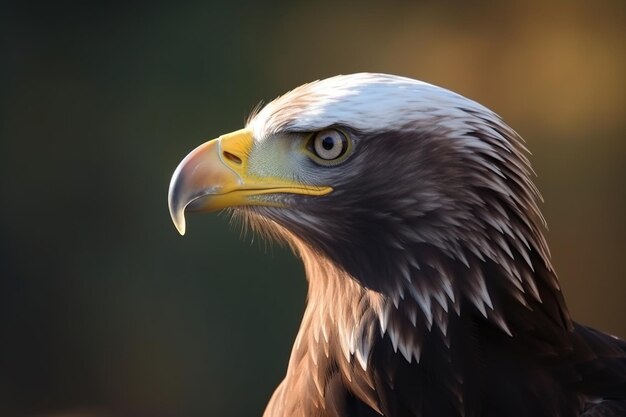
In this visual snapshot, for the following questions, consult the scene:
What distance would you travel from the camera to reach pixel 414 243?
1.62 metres

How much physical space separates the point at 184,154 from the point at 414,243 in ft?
8.18

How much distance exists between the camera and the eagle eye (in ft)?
5.34

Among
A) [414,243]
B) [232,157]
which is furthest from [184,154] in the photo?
[414,243]

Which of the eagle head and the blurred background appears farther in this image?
the blurred background

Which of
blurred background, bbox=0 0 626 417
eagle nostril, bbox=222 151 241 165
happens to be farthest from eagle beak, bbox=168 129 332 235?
blurred background, bbox=0 0 626 417

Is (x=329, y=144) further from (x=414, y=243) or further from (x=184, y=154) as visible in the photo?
(x=184, y=154)

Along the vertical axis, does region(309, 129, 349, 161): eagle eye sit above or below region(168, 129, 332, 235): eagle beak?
above

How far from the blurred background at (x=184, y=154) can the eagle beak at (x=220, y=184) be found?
7.28ft

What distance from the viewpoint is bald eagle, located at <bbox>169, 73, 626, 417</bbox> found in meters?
1.58

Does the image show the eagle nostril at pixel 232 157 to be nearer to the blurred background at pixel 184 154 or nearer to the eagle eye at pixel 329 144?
the eagle eye at pixel 329 144

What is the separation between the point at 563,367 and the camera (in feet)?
5.30

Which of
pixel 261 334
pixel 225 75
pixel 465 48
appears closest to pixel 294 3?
pixel 225 75

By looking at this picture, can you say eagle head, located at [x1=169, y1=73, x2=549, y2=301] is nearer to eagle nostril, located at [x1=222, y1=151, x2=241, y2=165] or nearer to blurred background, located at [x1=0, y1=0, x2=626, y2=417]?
eagle nostril, located at [x1=222, y1=151, x2=241, y2=165]

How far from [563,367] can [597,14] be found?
247 cm
